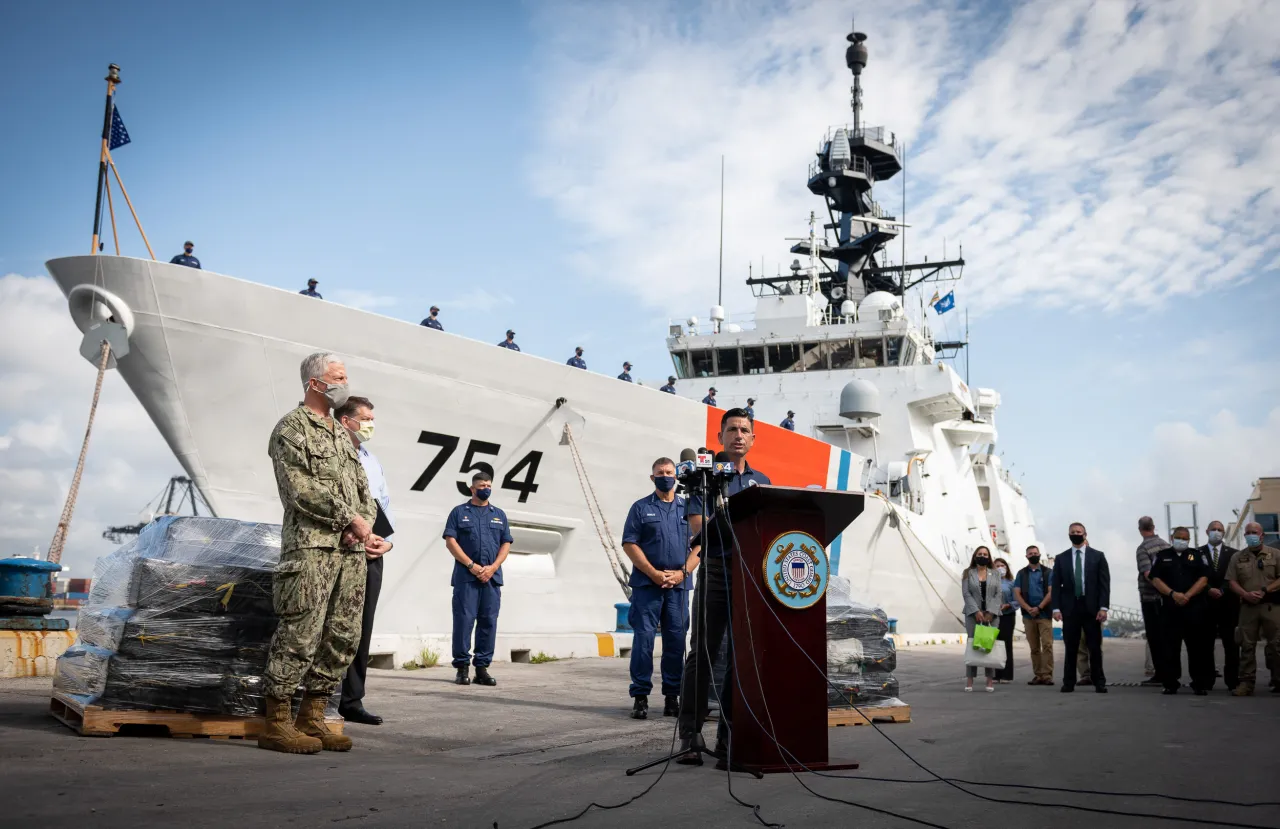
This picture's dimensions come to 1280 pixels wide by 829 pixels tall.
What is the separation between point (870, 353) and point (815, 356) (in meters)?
0.96

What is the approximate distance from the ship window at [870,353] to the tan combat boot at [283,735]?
567 inches

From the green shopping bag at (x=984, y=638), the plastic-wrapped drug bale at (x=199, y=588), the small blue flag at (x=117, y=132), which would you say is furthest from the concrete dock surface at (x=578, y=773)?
the small blue flag at (x=117, y=132)

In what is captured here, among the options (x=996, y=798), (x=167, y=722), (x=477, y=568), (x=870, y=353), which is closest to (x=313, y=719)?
(x=167, y=722)

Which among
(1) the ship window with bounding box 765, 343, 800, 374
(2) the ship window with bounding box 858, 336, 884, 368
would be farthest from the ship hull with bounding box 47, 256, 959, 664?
(2) the ship window with bounding box 858, 336, 884, 368

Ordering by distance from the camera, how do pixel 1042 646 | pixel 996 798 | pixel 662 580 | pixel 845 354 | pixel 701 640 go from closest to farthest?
1. pixel 996 798
2. pixel 701 640
3. pixel 662 580
4. pixel 1042 646
5. pixel 845 354

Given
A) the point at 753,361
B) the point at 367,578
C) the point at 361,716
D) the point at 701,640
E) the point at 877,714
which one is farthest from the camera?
the point at 753,361

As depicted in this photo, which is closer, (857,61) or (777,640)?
(777,640)

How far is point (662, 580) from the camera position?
202 inches

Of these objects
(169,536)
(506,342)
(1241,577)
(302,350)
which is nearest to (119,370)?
(302,350)

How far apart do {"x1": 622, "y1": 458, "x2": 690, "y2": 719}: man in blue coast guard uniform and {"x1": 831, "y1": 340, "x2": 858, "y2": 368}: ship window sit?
39.6 feet

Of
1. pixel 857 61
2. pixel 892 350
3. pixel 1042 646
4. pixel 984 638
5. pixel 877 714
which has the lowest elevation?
pixel 877 714

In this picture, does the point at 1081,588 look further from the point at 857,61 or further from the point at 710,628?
the point at 857,61

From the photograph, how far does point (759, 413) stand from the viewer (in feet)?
54.5

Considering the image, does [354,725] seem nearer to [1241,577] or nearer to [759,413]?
[1241,577]
